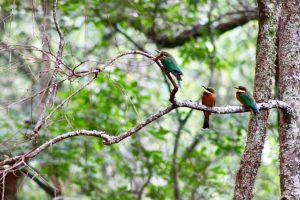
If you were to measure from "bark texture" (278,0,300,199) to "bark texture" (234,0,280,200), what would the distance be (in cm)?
8

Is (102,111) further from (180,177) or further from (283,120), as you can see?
(283,120)

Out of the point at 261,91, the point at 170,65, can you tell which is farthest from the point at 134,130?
the point at 261,91

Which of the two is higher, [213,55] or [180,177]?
[213,55]

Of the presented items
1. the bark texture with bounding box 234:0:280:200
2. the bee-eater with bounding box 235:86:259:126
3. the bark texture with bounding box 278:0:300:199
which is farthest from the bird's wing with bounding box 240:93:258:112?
the bark texture with bounding box 278:0:300:199

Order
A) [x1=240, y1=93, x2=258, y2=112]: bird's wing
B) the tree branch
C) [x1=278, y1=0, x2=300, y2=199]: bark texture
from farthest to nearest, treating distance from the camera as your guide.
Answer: [x1=278, y1=0, x2=300, y2=199]: bark texture
[x1=240, y1=93, x2=258, y2=112]: bird's wing
the tree branch

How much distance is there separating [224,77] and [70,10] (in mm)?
4650

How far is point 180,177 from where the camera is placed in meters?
7.05

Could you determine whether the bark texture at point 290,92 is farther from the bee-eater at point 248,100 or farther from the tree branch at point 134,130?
the bee-eater at point 248,100

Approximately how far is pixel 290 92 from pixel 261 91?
20 centimetres

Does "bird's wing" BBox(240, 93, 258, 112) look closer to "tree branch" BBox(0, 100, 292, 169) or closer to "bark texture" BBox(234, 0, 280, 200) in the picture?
"tree branch" BBox(0, 100, 292, 169)

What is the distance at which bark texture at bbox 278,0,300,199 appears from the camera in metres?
3.48

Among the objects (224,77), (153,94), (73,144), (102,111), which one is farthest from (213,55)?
(224,77)

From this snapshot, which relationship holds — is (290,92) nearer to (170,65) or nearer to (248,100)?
(248,100)

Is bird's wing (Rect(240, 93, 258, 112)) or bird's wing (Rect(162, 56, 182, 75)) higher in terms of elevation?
bird's wing (Rect(162, 56, 182, 75))
